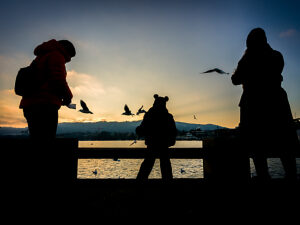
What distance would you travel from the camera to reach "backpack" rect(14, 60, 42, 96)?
2.08 meters

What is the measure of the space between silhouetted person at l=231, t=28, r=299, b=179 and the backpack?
2.76 m

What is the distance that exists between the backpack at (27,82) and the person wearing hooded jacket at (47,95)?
0.04 meters

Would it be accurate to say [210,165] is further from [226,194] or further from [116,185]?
[116,185]

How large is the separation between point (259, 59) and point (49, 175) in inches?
121

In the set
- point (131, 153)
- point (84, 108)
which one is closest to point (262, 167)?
point (131, 153)

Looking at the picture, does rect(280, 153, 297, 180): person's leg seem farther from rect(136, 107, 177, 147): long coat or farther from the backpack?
the backpack

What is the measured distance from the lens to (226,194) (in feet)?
8.19

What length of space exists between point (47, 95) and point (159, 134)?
173 centimetres

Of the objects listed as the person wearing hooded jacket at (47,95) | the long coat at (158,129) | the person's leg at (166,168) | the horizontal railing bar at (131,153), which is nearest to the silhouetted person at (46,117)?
the person wearing hooded jacket at (47,95)

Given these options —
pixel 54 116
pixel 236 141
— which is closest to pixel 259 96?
pixel 236 141

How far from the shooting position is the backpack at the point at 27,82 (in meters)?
2.08

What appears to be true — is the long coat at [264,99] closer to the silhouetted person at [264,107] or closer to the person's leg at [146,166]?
the silhouetted person at [264,107]

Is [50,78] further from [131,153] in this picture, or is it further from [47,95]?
[131,153]

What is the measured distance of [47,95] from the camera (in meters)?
2.13
